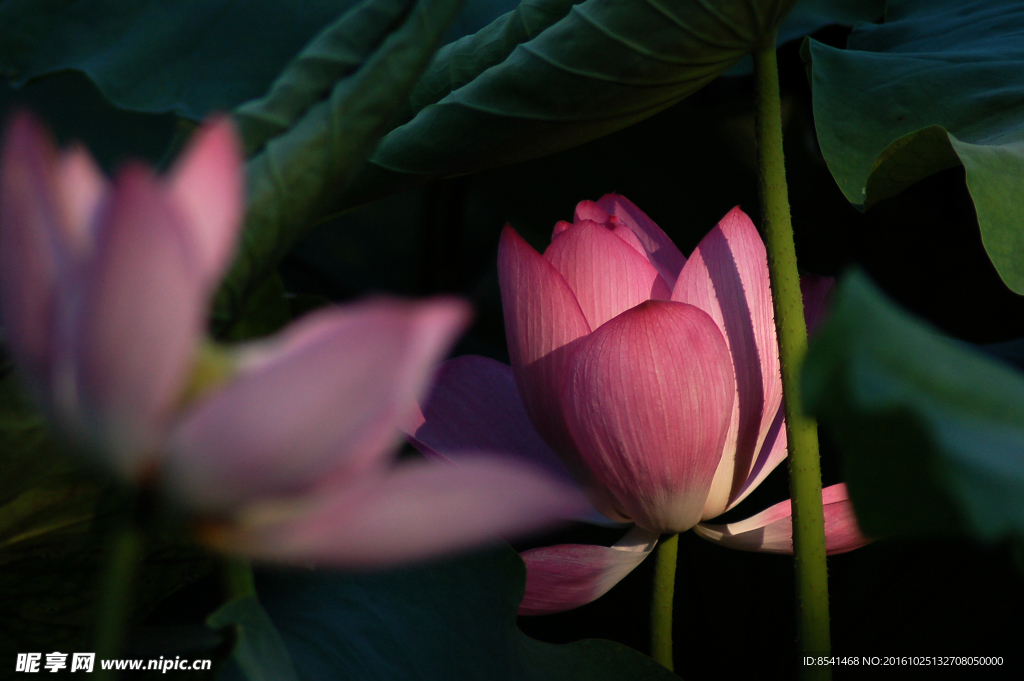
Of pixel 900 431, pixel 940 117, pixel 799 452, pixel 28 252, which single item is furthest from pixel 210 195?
pixel 940 117

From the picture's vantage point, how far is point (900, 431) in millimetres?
156

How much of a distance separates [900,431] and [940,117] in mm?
352

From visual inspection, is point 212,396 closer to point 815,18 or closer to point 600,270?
point 600,270

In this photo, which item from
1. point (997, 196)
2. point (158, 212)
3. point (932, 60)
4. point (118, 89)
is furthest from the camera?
point (118, 89)

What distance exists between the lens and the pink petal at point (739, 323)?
318 millimetres

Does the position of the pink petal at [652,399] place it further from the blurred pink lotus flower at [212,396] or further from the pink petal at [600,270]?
the blurred pink lotus flower at [212,396]

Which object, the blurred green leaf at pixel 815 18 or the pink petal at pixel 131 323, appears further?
the blurred green leaf at pixel 815 18

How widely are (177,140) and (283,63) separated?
0.43 metres

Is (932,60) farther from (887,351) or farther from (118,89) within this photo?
(118,89)

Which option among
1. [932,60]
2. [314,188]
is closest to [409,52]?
[314,188]

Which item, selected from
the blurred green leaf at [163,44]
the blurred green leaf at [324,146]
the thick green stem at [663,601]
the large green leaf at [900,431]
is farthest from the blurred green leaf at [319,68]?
the blurred green leaf at [163,44]

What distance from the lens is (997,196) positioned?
0.35 meters

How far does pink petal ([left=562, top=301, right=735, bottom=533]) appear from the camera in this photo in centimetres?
29

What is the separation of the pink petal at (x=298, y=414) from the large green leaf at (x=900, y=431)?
0.27 ft
